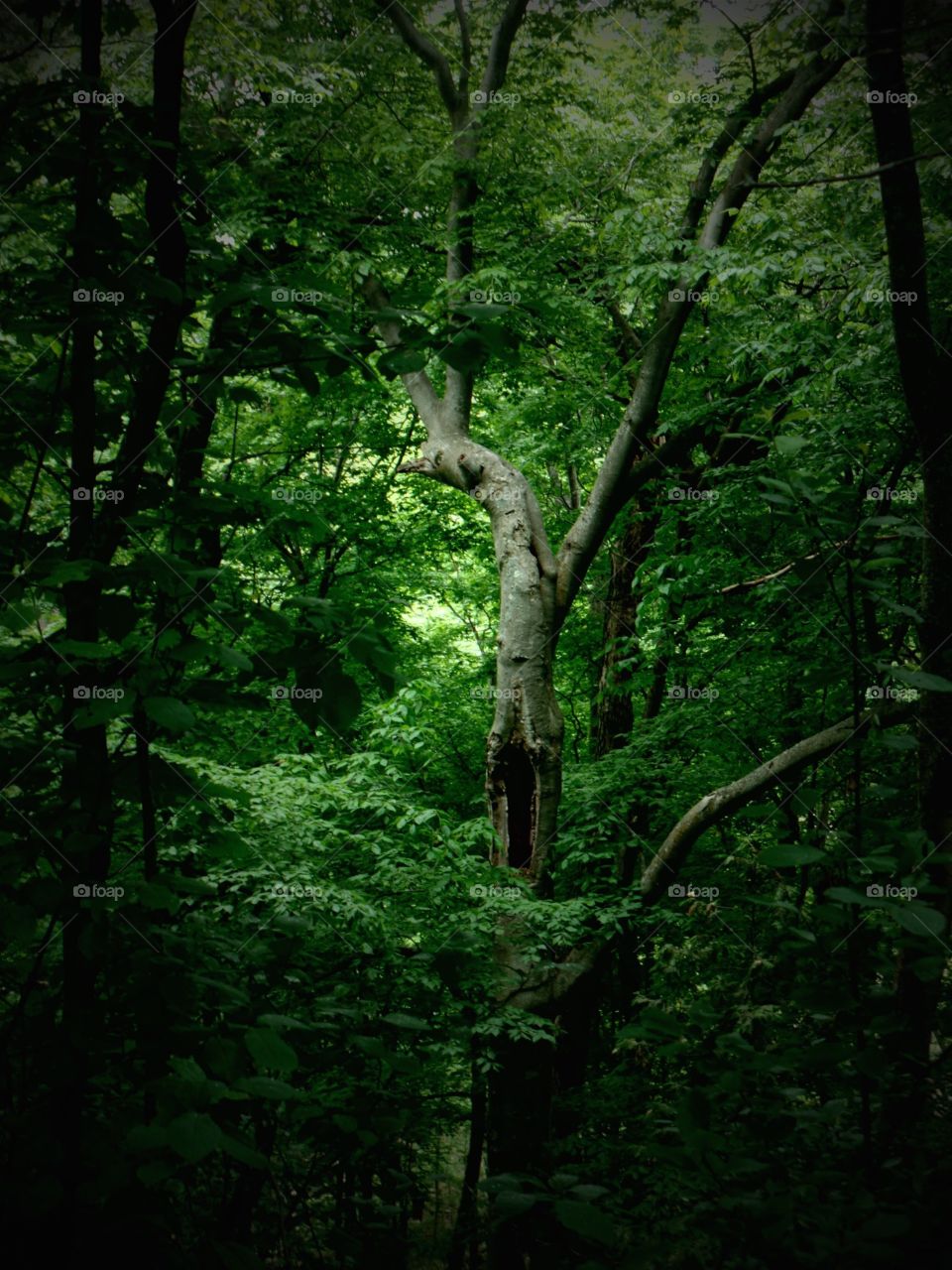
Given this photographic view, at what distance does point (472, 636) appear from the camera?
11.6 m

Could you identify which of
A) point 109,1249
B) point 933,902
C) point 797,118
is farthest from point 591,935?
point 797,118

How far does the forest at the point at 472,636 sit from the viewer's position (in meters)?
1.41

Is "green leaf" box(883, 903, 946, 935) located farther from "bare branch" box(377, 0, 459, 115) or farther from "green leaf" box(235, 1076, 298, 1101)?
"bare branch" box(377, 0, 459, 115)

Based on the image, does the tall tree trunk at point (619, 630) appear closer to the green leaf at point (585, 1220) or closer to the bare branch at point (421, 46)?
the bare branch at point (421, 46)

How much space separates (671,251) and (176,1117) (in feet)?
20.7

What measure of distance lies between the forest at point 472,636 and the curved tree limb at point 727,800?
0.20ft

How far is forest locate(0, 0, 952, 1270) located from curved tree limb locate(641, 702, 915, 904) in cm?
6

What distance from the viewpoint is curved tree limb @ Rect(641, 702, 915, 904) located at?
523cm

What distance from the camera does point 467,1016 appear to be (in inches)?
173

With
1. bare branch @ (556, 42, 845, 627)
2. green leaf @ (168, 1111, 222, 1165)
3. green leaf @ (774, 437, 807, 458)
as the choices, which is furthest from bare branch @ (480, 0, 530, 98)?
green leaf @ (168, 1111, 222, 1165)

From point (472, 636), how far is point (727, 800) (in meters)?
6.35

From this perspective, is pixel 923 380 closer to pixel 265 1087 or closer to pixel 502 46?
pixel 265 1087

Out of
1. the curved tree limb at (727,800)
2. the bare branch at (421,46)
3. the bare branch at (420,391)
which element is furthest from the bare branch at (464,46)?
the curved tree limb at (727,800)

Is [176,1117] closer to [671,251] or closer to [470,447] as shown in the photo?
[470,447]
